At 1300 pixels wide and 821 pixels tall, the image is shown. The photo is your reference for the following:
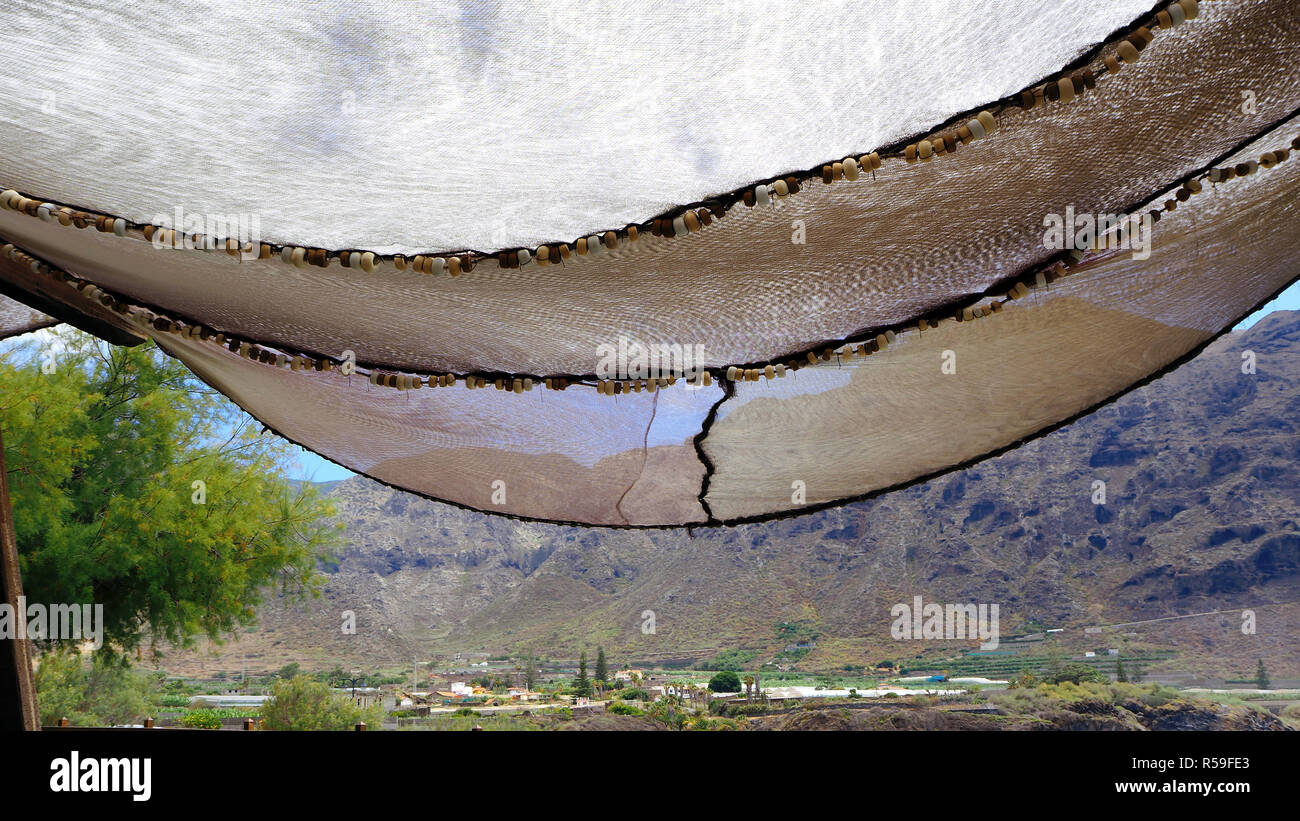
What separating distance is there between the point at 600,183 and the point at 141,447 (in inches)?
370

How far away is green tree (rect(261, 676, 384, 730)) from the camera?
12.5 m

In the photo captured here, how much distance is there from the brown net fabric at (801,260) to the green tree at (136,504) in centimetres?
622

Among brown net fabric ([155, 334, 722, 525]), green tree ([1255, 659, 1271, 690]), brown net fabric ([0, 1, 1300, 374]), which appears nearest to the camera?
brown net fabric ([0, 1, 1300, 374])

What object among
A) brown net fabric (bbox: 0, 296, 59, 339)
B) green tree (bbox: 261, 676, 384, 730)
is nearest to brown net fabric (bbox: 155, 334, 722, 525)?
brown net fabric (bbox: 0, 296, 59, 339)

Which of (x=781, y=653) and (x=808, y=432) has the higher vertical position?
(x=808, y=432)

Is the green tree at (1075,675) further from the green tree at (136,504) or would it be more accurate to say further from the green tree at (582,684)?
the green tree at (136,504)

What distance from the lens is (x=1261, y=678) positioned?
71.1 ft

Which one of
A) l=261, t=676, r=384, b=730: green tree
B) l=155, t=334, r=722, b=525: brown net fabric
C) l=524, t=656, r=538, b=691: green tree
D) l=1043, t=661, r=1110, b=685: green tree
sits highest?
l=155, t=334, r=722, b=525: brown net fabric

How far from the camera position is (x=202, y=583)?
8.53m

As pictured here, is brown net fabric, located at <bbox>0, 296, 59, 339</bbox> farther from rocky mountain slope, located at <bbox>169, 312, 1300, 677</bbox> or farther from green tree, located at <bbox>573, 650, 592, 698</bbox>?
rocky mountain slope, located at <bbox>169, 312, 1300, 677</bbox>

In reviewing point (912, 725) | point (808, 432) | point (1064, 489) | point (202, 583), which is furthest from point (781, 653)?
point (808, 432)

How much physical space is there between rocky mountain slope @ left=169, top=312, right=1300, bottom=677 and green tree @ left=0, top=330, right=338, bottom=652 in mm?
15177

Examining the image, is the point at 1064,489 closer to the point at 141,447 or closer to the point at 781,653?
the point at 781,653

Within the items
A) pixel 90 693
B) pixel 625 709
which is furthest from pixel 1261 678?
pixel 90 693
